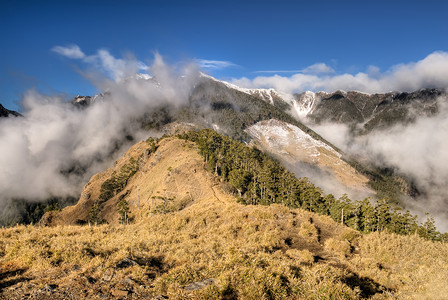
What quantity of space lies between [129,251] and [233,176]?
59.2m

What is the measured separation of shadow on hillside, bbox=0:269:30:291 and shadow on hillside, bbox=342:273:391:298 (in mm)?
14924

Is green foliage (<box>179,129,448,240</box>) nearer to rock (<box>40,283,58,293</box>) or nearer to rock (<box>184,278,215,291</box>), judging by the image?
rock (<box>184,278,215,291</box>)

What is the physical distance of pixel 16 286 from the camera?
356 inches

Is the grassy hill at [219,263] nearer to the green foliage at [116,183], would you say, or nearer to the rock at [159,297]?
the rock at [159,297]

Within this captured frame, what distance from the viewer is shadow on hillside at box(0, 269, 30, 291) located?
365 inches

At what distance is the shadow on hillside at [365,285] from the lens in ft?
37.4

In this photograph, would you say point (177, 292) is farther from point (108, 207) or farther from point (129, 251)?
point (108, 207)

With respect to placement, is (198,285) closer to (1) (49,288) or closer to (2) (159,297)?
(2) (159,297)

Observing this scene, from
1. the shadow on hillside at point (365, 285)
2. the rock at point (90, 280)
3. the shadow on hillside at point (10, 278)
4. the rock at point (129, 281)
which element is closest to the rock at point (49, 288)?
the rock at point (90, 280)

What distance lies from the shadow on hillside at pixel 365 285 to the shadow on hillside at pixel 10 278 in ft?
49.0

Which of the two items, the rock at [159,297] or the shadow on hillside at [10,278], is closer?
the rock at [159,297]

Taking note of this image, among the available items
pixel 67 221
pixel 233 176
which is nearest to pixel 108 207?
pixel 67 221

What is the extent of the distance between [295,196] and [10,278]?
203ft

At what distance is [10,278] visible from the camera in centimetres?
959
